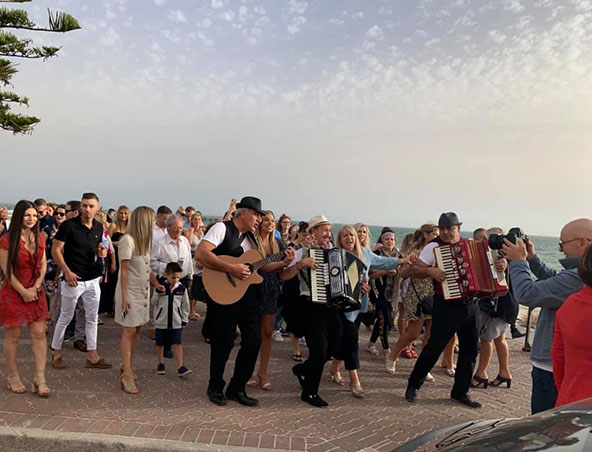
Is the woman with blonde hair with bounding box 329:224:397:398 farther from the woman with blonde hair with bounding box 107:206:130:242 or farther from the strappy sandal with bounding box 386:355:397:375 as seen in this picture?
the woman with blonde hair with bounding box 107:206:130:242

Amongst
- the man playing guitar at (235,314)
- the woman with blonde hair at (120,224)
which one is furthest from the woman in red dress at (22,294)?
the woman with blonde hair at (120,224)

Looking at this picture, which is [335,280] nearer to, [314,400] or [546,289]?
[314,400]

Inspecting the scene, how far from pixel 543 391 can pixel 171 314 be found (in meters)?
4.30

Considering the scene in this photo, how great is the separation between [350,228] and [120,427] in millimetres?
3231

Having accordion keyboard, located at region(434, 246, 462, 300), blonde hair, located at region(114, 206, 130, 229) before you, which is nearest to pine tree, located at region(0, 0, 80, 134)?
blonde hair, located at region(114, 206, 130, 229)

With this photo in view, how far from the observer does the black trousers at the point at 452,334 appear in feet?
16.1

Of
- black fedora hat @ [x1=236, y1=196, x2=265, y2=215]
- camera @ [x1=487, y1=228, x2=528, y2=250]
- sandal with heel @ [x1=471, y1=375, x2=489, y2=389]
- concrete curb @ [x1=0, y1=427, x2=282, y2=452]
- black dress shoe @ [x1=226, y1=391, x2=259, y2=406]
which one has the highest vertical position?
black fedora hat @ [x1=236, y1=196, x2=265, y2=215]

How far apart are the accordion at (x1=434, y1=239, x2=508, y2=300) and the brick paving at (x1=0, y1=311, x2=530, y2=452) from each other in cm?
141

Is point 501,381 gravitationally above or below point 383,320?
below

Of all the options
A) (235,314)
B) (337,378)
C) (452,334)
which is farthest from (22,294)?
(452,334)

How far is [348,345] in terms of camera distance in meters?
5.16

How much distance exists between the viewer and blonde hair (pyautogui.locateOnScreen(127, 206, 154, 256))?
5113 mm

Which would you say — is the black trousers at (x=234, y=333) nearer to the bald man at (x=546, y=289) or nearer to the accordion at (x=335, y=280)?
the accordion at (x=335, y=280)

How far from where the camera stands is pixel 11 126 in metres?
8.96
